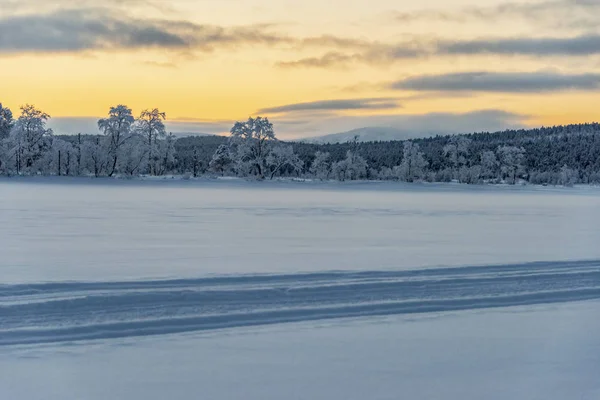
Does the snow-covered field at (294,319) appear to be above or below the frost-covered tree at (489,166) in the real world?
below

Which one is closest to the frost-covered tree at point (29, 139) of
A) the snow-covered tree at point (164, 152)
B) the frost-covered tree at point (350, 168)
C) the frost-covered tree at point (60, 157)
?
the frost-covered tree at point (60, 157)

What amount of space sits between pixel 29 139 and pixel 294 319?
6627cm

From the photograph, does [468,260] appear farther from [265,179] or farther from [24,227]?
[265,179]

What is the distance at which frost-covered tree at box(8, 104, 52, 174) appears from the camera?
6519 cm

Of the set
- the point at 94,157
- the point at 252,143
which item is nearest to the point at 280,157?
the point at 252,143

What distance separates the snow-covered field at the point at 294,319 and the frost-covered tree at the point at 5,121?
62.4 metres

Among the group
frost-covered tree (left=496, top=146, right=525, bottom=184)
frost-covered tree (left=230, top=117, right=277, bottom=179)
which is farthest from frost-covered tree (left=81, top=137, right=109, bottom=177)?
frost-covered tree (left=496, top=146, right=525, bottom=184)

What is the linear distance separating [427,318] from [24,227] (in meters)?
10.9

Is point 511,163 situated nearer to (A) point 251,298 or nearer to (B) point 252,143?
(B) point 252,143

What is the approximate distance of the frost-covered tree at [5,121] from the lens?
69.5 m

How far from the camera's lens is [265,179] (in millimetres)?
64500

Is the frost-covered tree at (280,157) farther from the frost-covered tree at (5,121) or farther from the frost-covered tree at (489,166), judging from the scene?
the frost-covered tree at (489,166)

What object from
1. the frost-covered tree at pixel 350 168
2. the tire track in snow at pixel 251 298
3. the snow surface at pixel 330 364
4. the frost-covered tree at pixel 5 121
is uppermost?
the frost-covered tree at pixel 5 121

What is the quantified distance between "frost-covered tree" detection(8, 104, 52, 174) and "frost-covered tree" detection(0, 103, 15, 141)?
374 centimetres
